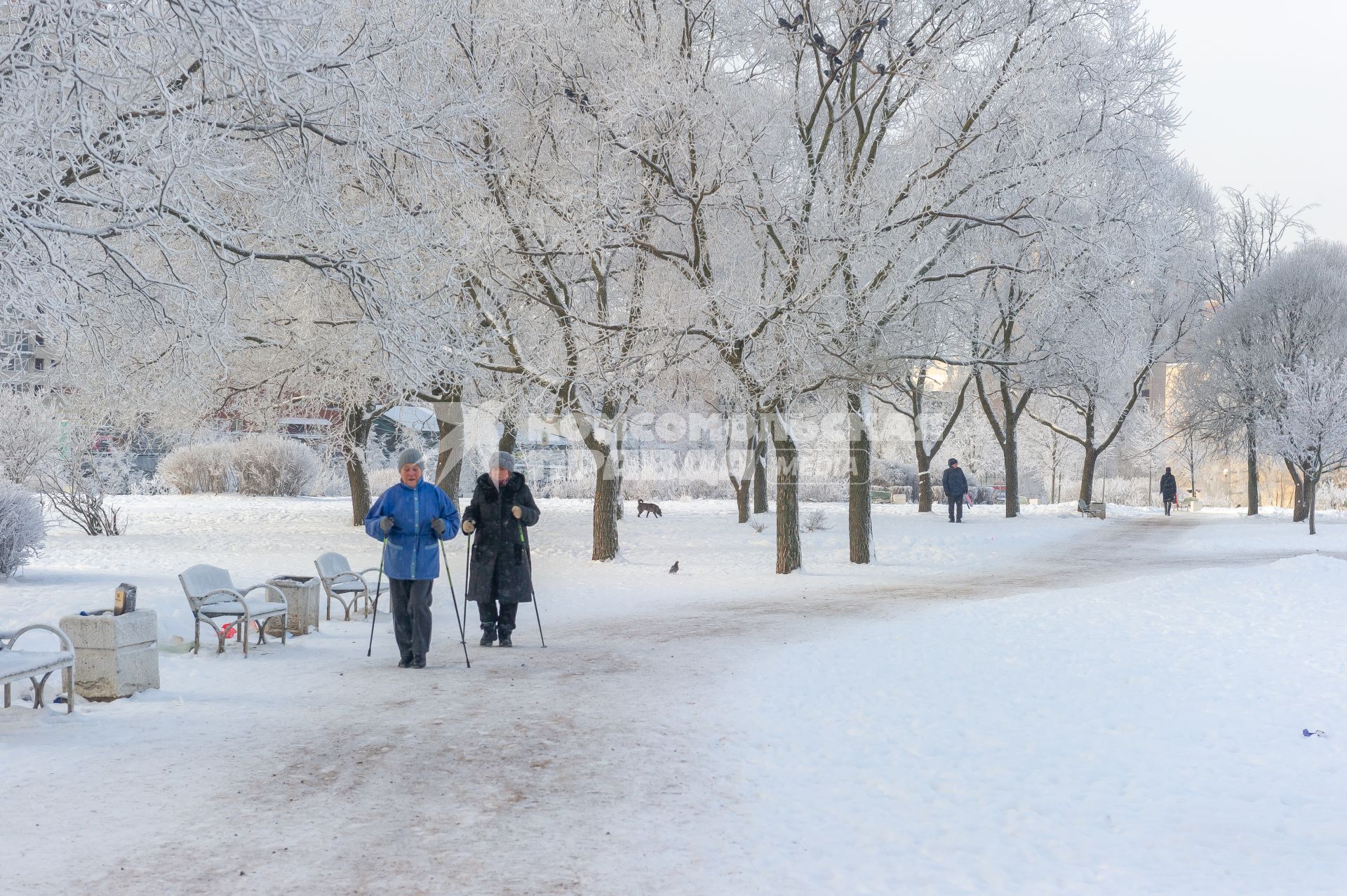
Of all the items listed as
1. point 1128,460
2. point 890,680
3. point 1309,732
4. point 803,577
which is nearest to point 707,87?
point 803,577

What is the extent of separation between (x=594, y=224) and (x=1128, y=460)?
5164cm

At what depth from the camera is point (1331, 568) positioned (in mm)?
16016

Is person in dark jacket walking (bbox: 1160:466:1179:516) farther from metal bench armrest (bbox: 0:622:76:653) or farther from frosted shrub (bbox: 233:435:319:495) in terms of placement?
metal bench armrest (bbox: 0:622:76:653)

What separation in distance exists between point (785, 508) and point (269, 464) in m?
21.4

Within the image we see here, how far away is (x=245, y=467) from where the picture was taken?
33781 millimetres

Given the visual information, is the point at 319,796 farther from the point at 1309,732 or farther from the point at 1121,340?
the point at 1121,340

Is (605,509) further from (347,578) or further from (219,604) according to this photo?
(219,604)

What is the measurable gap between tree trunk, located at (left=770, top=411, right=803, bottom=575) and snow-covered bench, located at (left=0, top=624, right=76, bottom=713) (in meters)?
11.8

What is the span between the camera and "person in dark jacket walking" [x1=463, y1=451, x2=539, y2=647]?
33.7ft

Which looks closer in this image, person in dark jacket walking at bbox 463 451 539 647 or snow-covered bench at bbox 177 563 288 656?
snow-covered bench at bbox 177 563 288 656

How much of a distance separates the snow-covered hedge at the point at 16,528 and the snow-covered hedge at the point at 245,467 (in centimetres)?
2000

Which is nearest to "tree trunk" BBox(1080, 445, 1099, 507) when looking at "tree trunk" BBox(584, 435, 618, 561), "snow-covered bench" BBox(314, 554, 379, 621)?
"tree trunk" BBox(584, 435, 618, 561)

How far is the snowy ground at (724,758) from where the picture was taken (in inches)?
183

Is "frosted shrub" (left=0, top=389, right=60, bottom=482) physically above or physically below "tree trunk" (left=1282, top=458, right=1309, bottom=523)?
above
